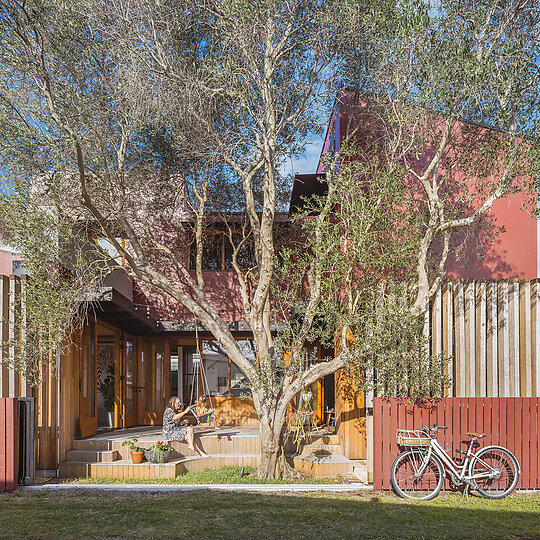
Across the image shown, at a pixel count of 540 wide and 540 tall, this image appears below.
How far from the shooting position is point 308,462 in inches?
409

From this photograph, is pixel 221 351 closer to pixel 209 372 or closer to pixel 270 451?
pixel 209 372

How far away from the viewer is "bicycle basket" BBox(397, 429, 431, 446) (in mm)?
8336

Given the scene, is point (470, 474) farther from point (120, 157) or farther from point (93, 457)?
point (120, 157)

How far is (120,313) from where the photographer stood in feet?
39.3

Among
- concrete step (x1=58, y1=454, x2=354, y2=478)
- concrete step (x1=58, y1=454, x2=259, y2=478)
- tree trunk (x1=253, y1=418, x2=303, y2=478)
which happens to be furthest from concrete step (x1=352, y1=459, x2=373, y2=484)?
concrete step (x1=58, y1=454, x2=259, y2=478)

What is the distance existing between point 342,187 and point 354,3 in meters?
2.88

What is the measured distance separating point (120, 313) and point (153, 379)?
3456mm

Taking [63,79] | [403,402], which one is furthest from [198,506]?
[63,79]

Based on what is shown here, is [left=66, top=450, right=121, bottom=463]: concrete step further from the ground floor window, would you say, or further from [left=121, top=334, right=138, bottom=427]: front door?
the ground floor window

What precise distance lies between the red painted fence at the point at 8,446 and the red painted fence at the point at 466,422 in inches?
204

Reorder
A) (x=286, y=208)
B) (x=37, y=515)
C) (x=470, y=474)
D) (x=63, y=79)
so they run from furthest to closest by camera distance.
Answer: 1. (x=286, y=208)
2. (x=63, y=79)
3. (x=470, y=474)
4. (x=37, y=515)

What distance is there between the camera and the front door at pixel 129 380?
1369 cm

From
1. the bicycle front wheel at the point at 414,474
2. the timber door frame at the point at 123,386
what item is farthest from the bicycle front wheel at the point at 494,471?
the timber door frame at the point at 123,386

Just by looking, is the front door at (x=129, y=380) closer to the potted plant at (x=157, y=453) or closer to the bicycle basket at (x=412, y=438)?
the potted plant at (x=157, y=453)
